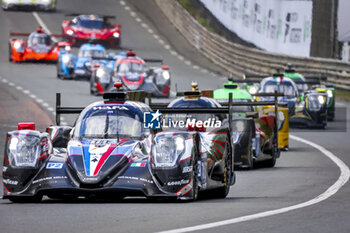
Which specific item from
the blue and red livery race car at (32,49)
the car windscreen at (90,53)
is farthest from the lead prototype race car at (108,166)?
the blue and red livery race car at (32,49)

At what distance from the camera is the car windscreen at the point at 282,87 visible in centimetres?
2995

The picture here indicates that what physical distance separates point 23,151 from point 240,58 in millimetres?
36329

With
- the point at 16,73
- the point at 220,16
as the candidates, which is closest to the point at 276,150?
the point at 16,73

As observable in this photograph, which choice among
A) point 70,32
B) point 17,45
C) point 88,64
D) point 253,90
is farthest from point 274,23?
point 70,32

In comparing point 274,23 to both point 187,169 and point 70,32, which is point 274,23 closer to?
point 70,32

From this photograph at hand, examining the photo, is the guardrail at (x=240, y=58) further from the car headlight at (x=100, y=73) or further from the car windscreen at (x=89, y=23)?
the car windscreen at (x=89, y=23)

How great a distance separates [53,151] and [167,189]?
68.7 inches

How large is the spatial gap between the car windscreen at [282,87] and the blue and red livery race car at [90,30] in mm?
25087

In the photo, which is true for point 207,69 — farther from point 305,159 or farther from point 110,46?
point 305,159

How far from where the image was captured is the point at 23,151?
12.6 m

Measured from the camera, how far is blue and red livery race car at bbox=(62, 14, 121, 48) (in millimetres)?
54312

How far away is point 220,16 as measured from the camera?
176 feet

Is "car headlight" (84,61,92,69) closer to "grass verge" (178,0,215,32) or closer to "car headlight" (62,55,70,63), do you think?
"car headlight" (62,55,70,63)

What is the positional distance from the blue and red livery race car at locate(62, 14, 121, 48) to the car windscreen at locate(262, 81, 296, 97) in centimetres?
2509
